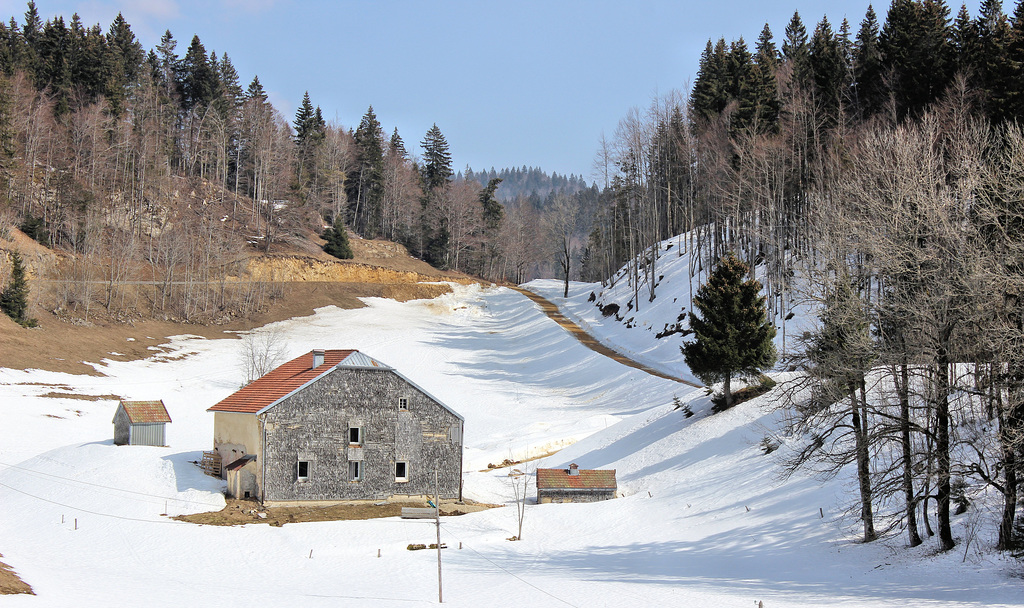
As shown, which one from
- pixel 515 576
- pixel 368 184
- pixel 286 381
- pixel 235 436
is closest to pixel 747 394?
pixel 515 576

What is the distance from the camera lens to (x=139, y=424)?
38.2 m

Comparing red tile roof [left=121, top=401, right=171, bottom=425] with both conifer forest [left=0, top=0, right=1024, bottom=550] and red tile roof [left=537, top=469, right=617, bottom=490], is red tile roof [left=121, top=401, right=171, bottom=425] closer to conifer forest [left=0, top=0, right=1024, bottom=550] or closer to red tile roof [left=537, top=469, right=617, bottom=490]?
red tile roof [left=537, top=469, right=617, bottom=490]

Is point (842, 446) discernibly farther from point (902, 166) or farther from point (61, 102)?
point (61, 102)

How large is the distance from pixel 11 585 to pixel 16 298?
143 ft

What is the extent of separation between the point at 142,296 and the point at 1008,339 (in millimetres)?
73167

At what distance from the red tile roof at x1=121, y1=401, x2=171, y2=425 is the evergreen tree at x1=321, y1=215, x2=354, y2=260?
182 feet

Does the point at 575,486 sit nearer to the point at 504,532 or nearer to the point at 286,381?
the point at 504,532

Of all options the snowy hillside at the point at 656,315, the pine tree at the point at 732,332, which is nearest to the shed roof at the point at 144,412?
the pine tree at the point at 732,332

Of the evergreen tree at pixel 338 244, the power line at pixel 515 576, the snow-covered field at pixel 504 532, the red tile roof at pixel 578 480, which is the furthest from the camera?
the evergreen tree at pixel 338 244

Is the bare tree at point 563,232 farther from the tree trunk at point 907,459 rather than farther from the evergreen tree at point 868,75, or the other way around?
the tree trunk at point 907,459

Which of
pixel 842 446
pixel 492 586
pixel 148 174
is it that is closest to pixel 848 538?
pixel 842 446

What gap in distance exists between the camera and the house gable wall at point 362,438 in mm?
34625

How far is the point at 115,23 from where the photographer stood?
108 meters

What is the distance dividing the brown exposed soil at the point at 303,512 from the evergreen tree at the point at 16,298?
114ft
